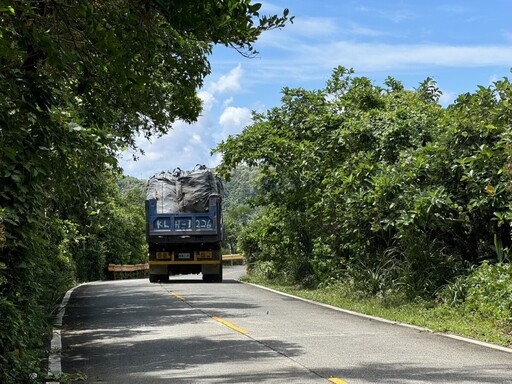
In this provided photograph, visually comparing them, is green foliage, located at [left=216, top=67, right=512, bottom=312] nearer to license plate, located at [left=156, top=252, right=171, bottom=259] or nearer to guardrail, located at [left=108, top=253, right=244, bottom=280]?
license plate, located at [left=156, top=252, right=171, bottom=259]

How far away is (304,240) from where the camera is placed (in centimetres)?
2561

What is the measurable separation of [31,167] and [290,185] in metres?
17.5

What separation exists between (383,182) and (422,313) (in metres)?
3.32

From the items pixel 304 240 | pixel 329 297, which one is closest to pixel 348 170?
pixel 329 297

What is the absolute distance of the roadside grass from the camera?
11562mm

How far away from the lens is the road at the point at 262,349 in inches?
330

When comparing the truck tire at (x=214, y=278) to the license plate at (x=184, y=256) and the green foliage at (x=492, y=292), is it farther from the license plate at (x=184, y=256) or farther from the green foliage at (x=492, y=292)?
the green foliage at (x=492, y=292)

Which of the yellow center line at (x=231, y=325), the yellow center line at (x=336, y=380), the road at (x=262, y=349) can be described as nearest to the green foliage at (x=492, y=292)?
the road at (x=262, y=349)

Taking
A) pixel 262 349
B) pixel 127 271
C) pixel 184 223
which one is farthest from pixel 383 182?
pixel 127 271

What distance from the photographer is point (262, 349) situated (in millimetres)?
10516

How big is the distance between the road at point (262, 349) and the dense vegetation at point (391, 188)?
2316mm

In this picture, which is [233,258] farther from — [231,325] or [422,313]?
[231,325]

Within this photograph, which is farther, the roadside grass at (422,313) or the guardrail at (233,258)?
the guardrail at (233,258)

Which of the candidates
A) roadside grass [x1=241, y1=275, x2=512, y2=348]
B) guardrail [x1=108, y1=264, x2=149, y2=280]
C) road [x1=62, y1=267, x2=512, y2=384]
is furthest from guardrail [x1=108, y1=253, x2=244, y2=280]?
road [x1=62, y1=267, x2=512, y2=384]
